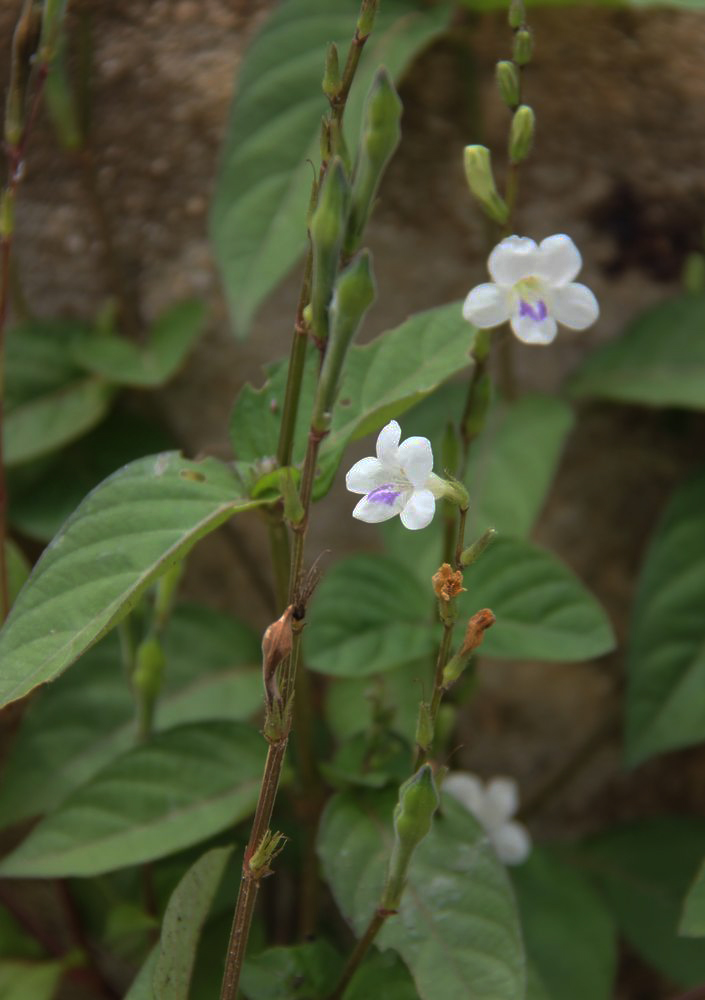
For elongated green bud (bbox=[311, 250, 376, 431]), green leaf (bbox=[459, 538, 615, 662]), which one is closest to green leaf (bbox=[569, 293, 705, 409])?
green leaf (bbox=[459, 538, 615, 662])

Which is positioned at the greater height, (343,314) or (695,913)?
(343,314)

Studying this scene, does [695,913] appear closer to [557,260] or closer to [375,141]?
[557,260]

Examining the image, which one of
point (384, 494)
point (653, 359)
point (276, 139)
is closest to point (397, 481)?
point (384, 494)

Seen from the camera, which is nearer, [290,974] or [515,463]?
[290,974]

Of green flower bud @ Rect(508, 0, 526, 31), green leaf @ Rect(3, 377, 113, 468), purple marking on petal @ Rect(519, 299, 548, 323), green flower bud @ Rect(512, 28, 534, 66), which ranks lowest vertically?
green leaf @ Rect(3, 377, 113, 468)

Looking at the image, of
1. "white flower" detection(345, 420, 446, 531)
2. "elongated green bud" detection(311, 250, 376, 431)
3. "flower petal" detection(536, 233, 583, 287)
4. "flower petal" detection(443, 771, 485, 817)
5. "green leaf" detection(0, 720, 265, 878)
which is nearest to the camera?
"elongated green bud" detection(311, 250, 376, 431)

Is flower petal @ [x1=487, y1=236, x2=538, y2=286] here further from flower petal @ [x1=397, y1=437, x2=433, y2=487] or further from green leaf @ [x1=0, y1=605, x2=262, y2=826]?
green leaf @ [x1=0, y1=605, x2=262, y2=826]
